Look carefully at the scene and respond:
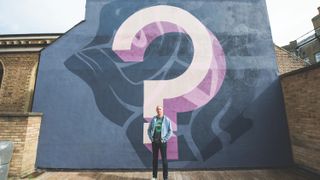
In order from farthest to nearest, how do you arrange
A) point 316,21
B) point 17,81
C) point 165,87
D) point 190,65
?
point 316,21 → point 17,81 → point 190,65 → point 165,87

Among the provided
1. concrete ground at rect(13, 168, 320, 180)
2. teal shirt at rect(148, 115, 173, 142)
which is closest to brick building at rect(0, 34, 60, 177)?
concrete ground at rect(13, 168, 320, 180)

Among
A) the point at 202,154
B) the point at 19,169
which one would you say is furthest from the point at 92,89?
the point at 202,154

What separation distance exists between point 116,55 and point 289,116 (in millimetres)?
5752

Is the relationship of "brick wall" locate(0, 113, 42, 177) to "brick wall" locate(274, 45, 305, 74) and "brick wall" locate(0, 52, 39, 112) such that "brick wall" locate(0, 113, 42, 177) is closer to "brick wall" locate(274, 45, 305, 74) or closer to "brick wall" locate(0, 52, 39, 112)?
"brick wall" locate(0, 52, 39, 112)

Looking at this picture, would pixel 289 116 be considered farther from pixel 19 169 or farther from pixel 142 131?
pixel 19 169

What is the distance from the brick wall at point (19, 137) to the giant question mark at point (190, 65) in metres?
3.15

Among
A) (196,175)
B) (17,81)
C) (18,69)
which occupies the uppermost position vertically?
(18,69)

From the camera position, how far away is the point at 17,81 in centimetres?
1018

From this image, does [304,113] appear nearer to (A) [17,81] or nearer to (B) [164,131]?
(B) [164,131]

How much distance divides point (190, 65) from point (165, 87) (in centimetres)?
112

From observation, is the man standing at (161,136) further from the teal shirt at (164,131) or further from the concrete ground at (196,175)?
the concrete ground at (196,175)

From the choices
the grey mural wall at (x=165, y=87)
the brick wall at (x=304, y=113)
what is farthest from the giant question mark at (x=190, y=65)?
the brick wall at (x=304, y=113)

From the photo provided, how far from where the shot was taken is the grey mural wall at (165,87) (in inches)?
233

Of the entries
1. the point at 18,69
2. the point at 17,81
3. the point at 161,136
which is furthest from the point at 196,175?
the point at 18,69
